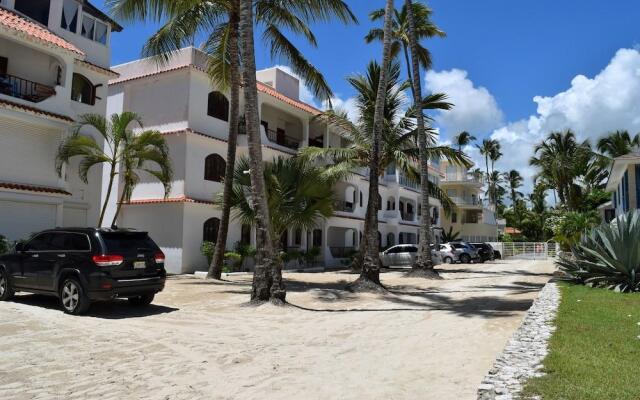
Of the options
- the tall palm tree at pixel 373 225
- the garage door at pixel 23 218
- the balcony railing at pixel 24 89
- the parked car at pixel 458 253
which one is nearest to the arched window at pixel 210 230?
the garage door at pixel 23 218

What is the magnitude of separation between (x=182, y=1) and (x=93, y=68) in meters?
7.59

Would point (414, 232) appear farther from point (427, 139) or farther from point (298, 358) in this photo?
point (298, 358)

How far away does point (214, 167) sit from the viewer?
989 inches

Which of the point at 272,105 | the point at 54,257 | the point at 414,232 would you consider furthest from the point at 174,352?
the point at 414,232

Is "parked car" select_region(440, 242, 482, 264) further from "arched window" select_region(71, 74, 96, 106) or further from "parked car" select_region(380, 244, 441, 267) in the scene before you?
"arched window" select_region(71, 74, 96, 106)

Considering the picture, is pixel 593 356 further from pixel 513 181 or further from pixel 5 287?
pixel 513 181

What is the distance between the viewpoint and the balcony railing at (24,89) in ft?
58.4

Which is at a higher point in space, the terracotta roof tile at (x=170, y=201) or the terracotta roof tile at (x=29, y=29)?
the terracotta roof tile at (x=29, y=29)

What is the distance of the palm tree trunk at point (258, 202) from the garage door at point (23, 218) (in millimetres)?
9980

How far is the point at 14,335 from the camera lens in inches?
319

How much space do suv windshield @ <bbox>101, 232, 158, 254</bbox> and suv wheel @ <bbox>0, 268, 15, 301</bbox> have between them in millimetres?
2852

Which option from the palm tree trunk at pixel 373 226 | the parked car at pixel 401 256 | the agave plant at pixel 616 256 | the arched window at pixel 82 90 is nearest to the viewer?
the agave plant at pixel 616 256

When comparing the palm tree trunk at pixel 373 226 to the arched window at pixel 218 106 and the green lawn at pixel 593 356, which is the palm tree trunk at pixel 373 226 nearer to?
the green lawn at pixel 593 356

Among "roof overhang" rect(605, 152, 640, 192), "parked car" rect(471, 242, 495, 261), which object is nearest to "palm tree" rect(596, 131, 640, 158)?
"parked car" rect(471, 242, 495, 261)
